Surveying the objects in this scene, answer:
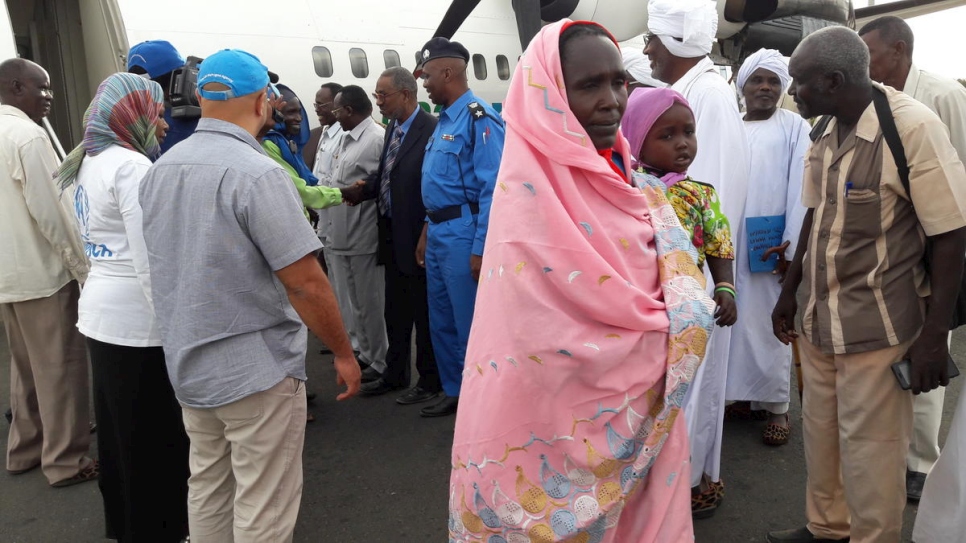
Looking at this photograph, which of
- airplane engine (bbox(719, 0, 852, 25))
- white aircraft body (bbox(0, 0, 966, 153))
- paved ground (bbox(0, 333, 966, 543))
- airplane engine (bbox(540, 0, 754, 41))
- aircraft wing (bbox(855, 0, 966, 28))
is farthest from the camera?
aircraft wing (bbox(855, 0, 966, 28))

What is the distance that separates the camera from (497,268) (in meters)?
1.67

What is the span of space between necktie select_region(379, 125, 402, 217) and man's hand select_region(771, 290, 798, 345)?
8.89ft

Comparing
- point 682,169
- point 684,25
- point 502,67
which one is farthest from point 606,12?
point 682,169

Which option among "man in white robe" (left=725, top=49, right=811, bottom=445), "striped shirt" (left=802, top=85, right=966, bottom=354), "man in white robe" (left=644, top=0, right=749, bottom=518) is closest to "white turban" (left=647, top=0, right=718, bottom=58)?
"man in white robe" (left=644, top=0, right=749, bottom=518)

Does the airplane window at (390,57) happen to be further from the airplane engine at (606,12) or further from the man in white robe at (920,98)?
the man in white robe at (920,98)

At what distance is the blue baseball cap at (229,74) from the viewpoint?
214 centimetres

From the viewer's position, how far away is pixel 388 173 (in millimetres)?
4652

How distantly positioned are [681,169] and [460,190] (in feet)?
6.64

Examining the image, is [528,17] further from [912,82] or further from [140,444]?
[140,444]

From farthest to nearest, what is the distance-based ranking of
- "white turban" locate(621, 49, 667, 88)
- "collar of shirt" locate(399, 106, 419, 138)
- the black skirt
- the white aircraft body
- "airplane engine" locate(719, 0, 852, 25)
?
"airplane engine" locate(719, 0, 852, 25) < the white aircraft body < "collar of shirt" locate(399, 106, 419, 138) < "white turban" locate(621, 49, 667, 88) < the black skirt

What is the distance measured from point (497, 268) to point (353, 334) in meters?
3.83

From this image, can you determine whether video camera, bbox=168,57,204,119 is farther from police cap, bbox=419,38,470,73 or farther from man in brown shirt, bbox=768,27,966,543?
man in brown shirt, bbox=768,27,966,543

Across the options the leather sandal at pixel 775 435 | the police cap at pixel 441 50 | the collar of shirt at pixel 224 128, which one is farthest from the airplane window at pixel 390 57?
the collar of shirt at pixel 224 128

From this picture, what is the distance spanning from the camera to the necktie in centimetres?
467
